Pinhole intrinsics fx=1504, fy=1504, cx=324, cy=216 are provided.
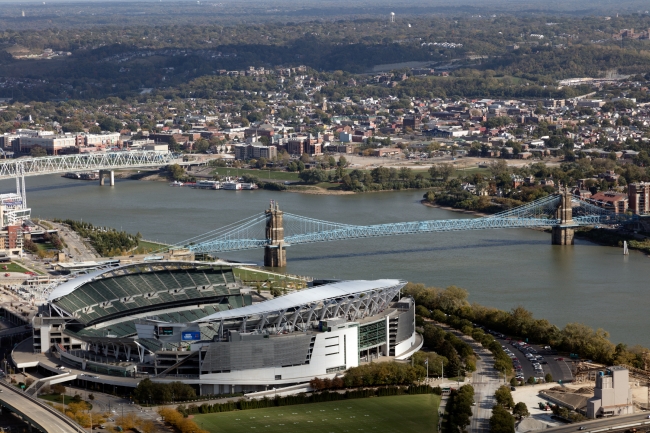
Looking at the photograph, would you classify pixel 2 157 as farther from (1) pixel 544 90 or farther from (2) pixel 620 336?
(2) pixel 620 336

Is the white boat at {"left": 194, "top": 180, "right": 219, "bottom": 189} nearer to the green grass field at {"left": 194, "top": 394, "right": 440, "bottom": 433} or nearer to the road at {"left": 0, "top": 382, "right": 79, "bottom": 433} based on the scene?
the road at {"left": 0, "top": 382, "right": 79, "bottom": 433}

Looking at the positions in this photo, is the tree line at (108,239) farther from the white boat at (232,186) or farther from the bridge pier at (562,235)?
the white boat at (232,186)

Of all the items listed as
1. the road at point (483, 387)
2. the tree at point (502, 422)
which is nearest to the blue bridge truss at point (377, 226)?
the road at point (483, 387)

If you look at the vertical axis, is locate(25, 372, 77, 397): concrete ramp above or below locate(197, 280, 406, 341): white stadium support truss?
below

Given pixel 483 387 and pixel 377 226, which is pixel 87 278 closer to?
pixel 483 387

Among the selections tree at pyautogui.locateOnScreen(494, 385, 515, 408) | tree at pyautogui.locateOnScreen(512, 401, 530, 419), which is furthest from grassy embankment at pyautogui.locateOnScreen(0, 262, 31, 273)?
tree at pyautogui.locateOnScreen(512, 401, 530, 419)

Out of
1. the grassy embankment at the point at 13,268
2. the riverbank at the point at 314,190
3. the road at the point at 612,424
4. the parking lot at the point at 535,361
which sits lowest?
the riverbank at the point at 314,190
